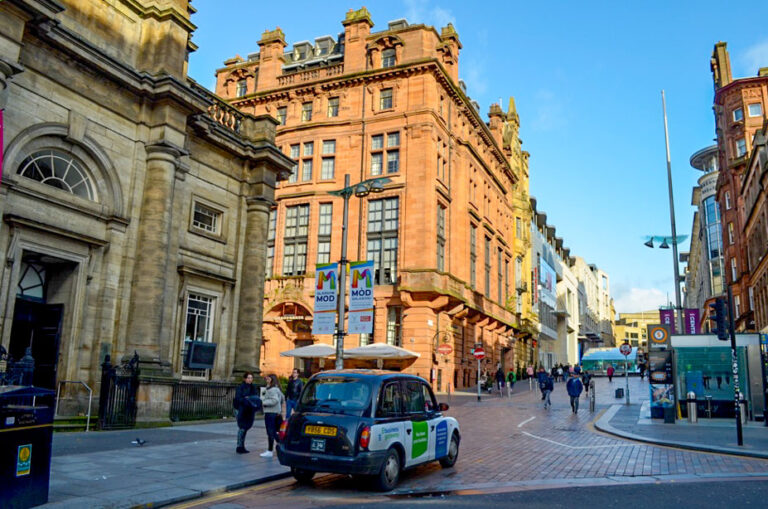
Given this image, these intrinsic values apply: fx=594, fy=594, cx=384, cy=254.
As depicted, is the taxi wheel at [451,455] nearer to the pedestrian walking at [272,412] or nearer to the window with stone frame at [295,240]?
the pedestrian walking at [272,412]

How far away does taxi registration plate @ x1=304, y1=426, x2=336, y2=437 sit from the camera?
8.92 meters

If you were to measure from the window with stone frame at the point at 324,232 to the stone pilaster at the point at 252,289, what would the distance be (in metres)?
20.3

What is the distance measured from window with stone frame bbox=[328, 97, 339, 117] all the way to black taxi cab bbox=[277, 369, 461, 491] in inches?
1418

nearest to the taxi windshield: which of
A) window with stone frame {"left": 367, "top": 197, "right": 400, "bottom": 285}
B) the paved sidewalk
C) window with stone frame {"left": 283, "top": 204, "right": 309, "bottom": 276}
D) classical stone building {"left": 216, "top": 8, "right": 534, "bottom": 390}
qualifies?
the paved sidewalk

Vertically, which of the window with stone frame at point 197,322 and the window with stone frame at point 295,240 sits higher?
the window with stone frame at point 295,240

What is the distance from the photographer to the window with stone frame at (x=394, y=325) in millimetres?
39000

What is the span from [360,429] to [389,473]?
0.92 metres

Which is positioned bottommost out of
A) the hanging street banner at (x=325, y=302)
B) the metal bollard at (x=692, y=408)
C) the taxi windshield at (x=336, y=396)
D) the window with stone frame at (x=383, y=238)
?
the metal bollard at (x=692, y=408)

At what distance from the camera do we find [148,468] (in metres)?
9.79

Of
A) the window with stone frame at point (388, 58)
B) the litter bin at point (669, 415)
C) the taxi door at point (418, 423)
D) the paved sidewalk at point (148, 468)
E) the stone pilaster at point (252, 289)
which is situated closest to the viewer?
the paved sidewalk at point (148, 468)

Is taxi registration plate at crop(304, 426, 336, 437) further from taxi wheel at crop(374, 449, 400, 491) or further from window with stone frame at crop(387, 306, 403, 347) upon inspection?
window with stone frame at crop(387, 306, 403, 347)

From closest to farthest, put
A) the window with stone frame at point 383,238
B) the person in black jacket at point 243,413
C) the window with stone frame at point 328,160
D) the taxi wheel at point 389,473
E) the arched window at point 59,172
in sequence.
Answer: the taxi wheel at point 389,473, the person in black jacket at point 243,413, the arched window at point 59,172, the window with stone frame at point 383,238, the window with stone frame at point 328,160

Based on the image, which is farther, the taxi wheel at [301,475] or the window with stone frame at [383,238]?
the window with stone frame at [383,238]

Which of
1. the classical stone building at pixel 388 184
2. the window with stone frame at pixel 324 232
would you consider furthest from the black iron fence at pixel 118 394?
the window with stone frame at pixel 324 232
